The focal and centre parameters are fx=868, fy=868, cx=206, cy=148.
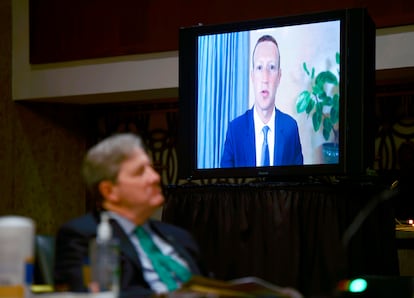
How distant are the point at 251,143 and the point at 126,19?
236 centimetres

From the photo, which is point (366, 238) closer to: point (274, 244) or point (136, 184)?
point (274, 244)

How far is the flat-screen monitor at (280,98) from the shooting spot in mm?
4004

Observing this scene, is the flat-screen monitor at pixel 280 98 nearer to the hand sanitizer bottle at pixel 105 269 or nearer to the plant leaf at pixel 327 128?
the plant leaf at pixel 327 128

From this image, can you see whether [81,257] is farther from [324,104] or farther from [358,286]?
[324,104]

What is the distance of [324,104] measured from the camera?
4.04 m

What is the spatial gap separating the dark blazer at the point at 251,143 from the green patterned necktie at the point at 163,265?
6.02 feet

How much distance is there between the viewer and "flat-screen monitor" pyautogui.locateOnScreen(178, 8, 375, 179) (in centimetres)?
400

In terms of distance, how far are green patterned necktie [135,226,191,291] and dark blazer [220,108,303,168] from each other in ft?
6.02

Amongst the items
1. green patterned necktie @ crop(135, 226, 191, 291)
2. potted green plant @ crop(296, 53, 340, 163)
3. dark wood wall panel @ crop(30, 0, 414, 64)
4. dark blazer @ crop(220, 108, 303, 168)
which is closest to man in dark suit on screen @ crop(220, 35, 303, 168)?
dark blazer @ crop(220, 108, 303, 168)

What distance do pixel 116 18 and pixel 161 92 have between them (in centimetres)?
63

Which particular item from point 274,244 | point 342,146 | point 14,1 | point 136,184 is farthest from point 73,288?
point 14,1

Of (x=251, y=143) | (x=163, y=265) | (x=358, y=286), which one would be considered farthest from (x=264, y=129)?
(x=163, y=265)

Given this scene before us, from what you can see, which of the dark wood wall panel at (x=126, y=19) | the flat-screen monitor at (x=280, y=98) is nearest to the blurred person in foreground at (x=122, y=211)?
the flat-screen monitor at (x=280, y=98)

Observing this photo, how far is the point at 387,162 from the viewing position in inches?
238
